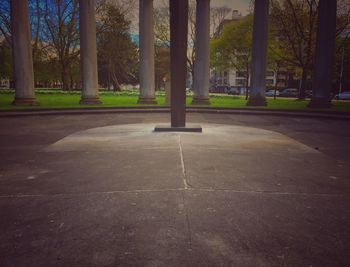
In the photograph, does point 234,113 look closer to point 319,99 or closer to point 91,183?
point 319,99

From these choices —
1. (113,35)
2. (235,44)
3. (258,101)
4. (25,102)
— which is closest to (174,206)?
(258,101)

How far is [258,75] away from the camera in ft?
73.3

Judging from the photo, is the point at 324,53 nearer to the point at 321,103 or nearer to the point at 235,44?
the point at 321,103

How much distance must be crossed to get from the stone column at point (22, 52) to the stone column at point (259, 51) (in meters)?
16.8

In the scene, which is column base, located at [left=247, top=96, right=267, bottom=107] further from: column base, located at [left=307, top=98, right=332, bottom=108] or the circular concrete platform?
the circular concrete platform

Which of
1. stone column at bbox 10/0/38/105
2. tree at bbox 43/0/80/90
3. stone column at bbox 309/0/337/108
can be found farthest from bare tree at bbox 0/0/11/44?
stone column at bbox 309/0/337/108

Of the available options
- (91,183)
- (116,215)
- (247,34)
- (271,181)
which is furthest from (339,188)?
(247,34)

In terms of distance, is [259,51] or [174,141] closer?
[174,141]

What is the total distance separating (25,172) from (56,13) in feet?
153

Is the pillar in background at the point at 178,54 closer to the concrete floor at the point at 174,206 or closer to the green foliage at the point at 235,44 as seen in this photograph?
the concrete floor at the point at 174,206

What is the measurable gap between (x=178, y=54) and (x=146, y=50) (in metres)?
14.1

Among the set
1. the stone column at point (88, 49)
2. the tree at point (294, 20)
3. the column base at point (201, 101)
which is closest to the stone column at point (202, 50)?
the column base at point (201, 101)

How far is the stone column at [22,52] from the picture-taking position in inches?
788

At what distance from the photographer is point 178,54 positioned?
32.5 feet
